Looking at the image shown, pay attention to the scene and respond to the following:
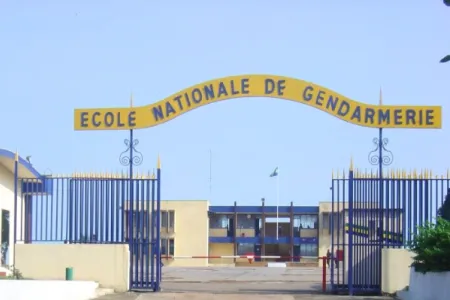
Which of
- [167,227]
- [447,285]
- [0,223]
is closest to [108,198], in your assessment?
[0,223]

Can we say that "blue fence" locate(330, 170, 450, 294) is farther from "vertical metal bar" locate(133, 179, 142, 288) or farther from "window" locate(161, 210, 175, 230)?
"window" locate(161, 210, 175, 230)

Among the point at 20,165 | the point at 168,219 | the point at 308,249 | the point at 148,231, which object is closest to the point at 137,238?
the point at 148,231

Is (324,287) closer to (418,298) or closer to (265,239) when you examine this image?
(418,298)

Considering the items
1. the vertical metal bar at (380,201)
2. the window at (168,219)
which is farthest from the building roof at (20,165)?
the window at (168,219)

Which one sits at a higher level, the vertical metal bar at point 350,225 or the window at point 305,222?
the vertical metal bar at point 350,225

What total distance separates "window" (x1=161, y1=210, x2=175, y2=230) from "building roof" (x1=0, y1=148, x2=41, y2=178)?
5155cm

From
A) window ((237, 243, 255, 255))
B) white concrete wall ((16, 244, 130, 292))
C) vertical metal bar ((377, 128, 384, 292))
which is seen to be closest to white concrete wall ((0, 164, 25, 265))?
white concrete wall ((16, 244, 130, 292))

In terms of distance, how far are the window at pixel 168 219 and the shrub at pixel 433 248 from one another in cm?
5889

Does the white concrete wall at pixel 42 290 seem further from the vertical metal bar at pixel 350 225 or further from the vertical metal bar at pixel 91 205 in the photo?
the vertical metal bar at pixel 350 225

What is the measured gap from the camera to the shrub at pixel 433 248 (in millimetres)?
17562

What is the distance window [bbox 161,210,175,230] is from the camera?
254 ft

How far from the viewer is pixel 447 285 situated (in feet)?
53.9

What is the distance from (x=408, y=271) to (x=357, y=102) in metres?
4.29

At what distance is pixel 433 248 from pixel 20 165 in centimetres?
1206
